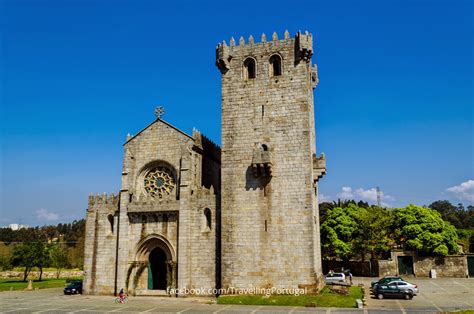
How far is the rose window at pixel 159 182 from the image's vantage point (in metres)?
34.9

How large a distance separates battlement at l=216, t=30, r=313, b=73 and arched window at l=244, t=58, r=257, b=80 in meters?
0.68

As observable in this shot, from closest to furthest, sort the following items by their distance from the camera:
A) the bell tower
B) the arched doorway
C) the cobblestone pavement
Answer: the cobblestone pavement, the bell tower, the arched doorway

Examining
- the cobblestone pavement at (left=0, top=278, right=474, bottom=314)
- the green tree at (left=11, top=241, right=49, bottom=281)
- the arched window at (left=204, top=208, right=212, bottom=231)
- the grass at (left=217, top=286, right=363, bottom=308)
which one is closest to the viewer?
the cobblestone pavement at (left=0, top=278, right=474, bottom=314)

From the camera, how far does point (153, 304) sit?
1104 inches

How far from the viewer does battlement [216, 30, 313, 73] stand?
3138 centimetres

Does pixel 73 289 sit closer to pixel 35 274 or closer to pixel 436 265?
pixel 436 265

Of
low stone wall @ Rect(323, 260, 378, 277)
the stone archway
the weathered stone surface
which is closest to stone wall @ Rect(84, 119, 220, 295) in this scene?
the stone archway

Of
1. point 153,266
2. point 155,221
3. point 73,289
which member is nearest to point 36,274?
point 73,289

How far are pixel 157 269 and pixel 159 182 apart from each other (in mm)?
7503

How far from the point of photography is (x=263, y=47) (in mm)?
33000

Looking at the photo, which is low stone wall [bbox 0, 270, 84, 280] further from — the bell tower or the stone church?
the bell tower

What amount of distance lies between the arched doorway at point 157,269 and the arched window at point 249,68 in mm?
16501

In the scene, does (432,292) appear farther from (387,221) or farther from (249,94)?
(249,94)

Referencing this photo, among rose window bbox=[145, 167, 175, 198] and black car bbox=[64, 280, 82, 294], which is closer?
rose window bbox=[145, 167, 175, 198]
